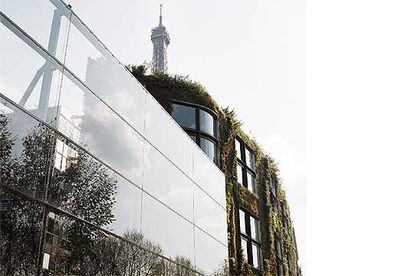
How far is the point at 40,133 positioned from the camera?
7402 mm

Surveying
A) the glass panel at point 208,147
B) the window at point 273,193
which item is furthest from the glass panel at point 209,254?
the window at point 273,193

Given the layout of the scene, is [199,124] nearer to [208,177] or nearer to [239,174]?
[208,177]

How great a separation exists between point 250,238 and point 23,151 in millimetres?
17351

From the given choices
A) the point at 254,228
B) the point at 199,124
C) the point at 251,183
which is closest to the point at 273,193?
the point at 251,183

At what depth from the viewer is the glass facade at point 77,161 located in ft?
22.5

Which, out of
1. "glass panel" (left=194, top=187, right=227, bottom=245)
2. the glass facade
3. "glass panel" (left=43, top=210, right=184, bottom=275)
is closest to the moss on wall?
"glass panel" (left=194, top=187, right=227, bottom=245)

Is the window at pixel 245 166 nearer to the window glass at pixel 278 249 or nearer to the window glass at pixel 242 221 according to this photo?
the window glass at pixel 242 221

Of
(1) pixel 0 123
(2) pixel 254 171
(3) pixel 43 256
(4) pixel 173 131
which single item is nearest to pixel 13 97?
(1) pixel 0 123

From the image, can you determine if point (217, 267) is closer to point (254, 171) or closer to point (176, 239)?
point (176, 239)

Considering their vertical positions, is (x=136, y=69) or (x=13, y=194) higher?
(x=136, y=69)

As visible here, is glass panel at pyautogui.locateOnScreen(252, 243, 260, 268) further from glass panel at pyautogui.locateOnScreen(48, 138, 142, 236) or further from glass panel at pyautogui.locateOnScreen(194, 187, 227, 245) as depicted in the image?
Answer: glass panel at pyautogui.locateOnScreen(48, 138, 142, 236)

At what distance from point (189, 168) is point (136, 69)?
26.5ft

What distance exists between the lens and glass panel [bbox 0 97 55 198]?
21.7ft

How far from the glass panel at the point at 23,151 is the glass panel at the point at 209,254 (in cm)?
788
